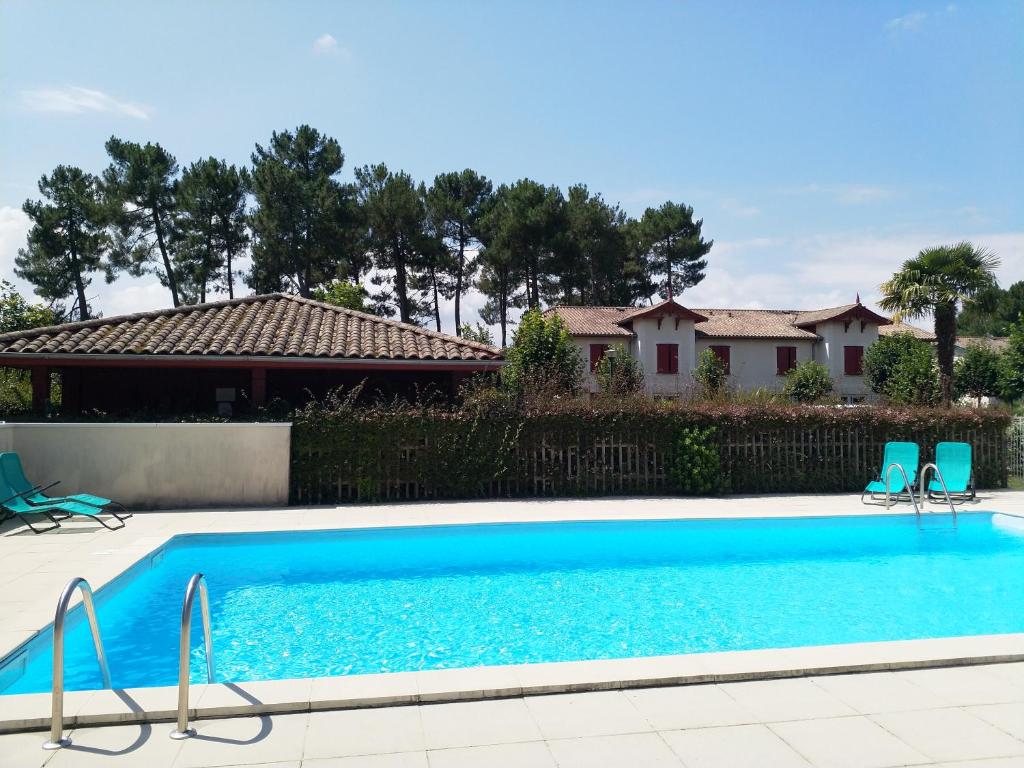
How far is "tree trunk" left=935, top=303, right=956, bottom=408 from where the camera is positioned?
23297 mm

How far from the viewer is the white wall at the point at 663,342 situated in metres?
38.4

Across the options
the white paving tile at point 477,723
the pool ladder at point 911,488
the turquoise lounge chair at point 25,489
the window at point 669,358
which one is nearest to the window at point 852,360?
the window at point 669,358

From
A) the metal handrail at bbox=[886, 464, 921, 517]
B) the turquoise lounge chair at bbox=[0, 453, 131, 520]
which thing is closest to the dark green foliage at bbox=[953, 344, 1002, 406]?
the metal handrail at bbox=[886, 464, 921, 517]

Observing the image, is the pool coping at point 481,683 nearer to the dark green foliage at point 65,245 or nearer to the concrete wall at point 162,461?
the concrete wall at point 162,461

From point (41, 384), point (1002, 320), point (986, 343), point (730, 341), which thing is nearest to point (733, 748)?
point (41, 384)

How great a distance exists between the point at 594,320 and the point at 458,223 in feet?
36.1

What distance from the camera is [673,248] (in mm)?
48406

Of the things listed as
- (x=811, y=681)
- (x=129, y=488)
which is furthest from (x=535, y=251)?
(x=811, y=681)

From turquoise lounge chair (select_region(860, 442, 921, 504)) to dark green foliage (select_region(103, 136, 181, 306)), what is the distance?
125 feet

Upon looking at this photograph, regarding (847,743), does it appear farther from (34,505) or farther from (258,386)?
(258,386)

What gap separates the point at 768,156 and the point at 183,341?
13.5 meters

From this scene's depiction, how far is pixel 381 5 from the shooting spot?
11320 mm

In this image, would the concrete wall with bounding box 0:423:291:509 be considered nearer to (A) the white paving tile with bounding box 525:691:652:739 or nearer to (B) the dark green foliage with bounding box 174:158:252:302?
A: (A) the white paving tile with bounding box 525:691:652:739

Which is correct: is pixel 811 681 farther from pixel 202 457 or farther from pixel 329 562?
pixel 202 457
